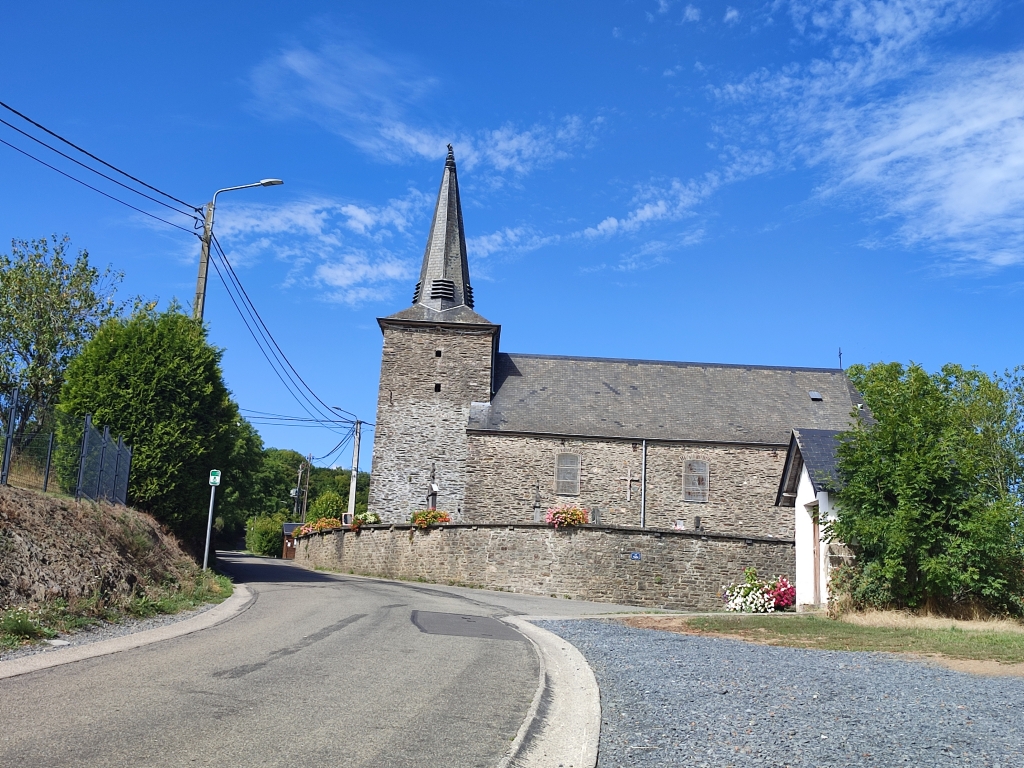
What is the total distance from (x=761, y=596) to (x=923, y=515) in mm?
6580

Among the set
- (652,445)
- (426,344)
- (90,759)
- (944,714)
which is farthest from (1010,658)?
(426,344)

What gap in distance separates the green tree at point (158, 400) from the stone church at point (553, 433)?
13.6 metres

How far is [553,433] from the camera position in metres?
33.9

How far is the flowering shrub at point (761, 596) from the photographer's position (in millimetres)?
22203

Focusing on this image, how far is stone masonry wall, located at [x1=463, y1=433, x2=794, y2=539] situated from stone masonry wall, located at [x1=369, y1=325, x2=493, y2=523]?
3.57 ft

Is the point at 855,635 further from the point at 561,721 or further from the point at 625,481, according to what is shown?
the point at 625,481

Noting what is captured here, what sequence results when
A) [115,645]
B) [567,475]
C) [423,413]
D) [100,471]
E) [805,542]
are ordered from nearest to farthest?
1. [115,645]
2. [100,471]
3. [805,542]
4. [567,475]
5. [423,413]

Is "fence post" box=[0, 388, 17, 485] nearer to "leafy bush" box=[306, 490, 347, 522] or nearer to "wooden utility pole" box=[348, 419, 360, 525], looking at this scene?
"wooden utility pole" box=[348, 419, 360, 525]

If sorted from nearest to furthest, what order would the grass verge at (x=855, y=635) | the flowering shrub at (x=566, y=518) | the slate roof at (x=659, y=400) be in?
the grass verge at (x=855, y=635), the flowering shrub at (x=566, y=518), the slate roof at (x=659, y=400)

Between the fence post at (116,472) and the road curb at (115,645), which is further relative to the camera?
the fence post at (116,472)

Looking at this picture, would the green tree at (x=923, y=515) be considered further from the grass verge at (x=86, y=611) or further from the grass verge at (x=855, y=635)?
the grass verge at (x=86, y=611)

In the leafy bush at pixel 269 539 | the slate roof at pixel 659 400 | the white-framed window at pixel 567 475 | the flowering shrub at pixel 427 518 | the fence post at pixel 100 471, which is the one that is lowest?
the leafy bush at pixel 269 539

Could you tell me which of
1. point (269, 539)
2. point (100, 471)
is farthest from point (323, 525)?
point (269, 539)

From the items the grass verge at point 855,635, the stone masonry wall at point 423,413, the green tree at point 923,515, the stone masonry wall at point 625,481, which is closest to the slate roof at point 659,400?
the stone masonry wall at point 625,481
